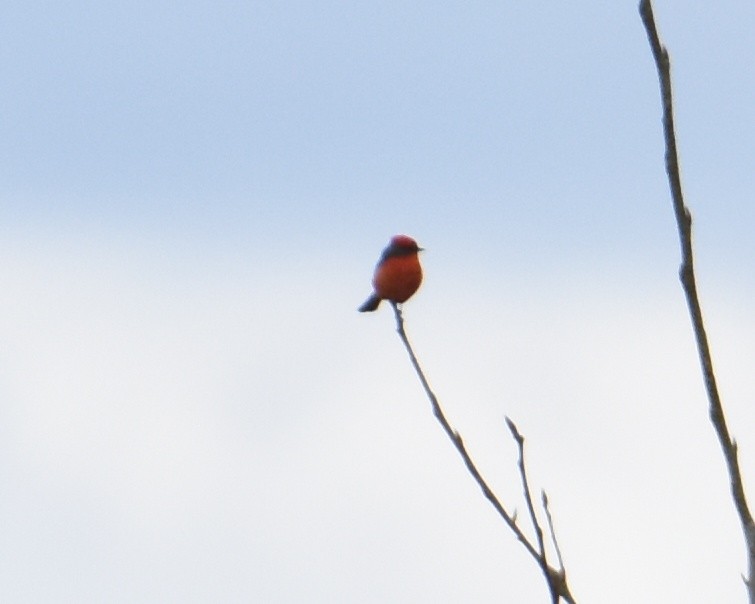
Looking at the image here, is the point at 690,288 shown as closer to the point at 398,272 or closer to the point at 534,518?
the point at 534,518

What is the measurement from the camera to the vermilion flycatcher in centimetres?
745

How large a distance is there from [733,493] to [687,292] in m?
0.59

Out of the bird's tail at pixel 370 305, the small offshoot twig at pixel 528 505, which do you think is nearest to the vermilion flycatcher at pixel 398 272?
the bird's tail at pixel 370 305

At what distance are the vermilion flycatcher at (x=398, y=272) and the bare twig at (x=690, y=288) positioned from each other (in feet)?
11.3

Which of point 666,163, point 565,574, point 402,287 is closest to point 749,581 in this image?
point 565,574

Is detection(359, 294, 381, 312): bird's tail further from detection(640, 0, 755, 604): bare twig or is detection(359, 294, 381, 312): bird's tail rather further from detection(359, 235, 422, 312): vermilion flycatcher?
detection(640, 0, 755, 604): bare twig

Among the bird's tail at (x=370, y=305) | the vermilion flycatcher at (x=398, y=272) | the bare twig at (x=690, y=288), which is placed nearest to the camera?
the bare twig at (x=690, y=288)

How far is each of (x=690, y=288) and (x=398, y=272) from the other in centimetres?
384

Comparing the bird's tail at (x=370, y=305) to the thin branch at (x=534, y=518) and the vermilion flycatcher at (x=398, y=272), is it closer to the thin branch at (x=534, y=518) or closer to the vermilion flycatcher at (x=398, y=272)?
the vermilion flycatcher at (x=398, y=272)

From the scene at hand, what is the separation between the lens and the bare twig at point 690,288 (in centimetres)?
381

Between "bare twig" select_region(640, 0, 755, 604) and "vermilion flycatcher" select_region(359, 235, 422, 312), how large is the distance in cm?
343

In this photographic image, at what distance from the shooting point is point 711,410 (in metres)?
4.01

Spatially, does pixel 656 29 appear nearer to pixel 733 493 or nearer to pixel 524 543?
pixel 733 493

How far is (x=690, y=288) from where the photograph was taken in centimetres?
386
